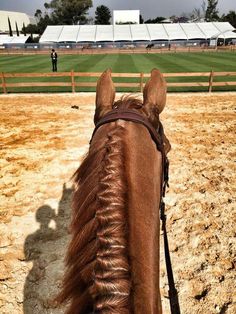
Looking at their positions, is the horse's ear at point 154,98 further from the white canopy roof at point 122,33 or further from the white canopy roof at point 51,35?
the white canopy roof at point 51,35

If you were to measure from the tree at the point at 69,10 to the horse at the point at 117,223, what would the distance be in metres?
98.9

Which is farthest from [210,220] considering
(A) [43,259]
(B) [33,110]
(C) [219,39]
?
(C) [219,39]

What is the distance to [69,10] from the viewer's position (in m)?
86.9

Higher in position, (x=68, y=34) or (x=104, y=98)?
(x=68, y=34)

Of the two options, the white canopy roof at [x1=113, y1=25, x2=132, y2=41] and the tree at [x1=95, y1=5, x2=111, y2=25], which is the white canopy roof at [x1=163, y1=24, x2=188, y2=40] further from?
the tree at [x1=95, y1=5, x2=111, y2=25]

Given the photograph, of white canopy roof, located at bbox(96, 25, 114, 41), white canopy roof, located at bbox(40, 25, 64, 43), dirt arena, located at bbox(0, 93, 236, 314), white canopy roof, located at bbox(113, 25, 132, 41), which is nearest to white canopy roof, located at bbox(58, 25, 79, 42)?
white canopy roof, located at bbox(40, 25, 64, 43)

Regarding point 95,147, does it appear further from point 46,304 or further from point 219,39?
point 219,39

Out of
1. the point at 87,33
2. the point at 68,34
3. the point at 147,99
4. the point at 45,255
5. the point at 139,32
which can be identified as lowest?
the point at 45,255

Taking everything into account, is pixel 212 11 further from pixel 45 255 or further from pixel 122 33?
pixel 45 255

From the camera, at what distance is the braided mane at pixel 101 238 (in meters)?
0.79

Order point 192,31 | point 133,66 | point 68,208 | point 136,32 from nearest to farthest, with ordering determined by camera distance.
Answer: point 68,208 → point 133,66 → point 192,31 → point 136,32

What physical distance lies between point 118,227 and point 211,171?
5.07 m

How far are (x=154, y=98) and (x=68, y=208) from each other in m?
3.28

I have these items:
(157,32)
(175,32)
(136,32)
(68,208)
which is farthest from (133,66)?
(175,32)
